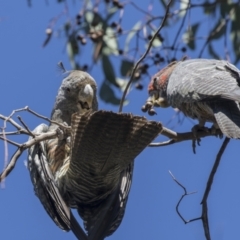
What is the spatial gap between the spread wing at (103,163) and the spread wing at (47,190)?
13cm

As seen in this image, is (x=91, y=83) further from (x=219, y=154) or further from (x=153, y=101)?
(x=219, y=154)

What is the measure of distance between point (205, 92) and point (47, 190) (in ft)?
3.58

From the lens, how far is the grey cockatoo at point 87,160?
4.71 m

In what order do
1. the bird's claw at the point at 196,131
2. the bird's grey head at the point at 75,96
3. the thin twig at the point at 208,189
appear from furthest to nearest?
1. the bird's grey head at the point at 75,96
2. the bird's claw at the point at 196,131
3. the thin twig at the point at 208,189

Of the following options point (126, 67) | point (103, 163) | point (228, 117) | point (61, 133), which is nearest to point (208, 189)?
point (228, 117)

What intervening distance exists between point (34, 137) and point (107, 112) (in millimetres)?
380

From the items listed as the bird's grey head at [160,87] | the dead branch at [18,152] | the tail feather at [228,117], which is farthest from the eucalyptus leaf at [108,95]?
the dead branch at [18,152]

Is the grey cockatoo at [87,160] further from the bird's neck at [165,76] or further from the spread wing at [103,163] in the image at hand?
the bird's neck at [165,76]

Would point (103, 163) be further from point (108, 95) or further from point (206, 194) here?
point (108, 95)

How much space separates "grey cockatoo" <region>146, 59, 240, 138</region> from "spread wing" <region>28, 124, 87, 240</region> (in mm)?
845

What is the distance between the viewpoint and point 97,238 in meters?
5.05

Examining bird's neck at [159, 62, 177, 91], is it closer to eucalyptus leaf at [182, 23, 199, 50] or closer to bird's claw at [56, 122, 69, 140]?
eucalyptus leaf at [182, 23, 199, 50]

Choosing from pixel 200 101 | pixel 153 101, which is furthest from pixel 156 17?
pixel 200 101

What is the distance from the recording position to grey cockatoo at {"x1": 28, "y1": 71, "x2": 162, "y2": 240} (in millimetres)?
4715
